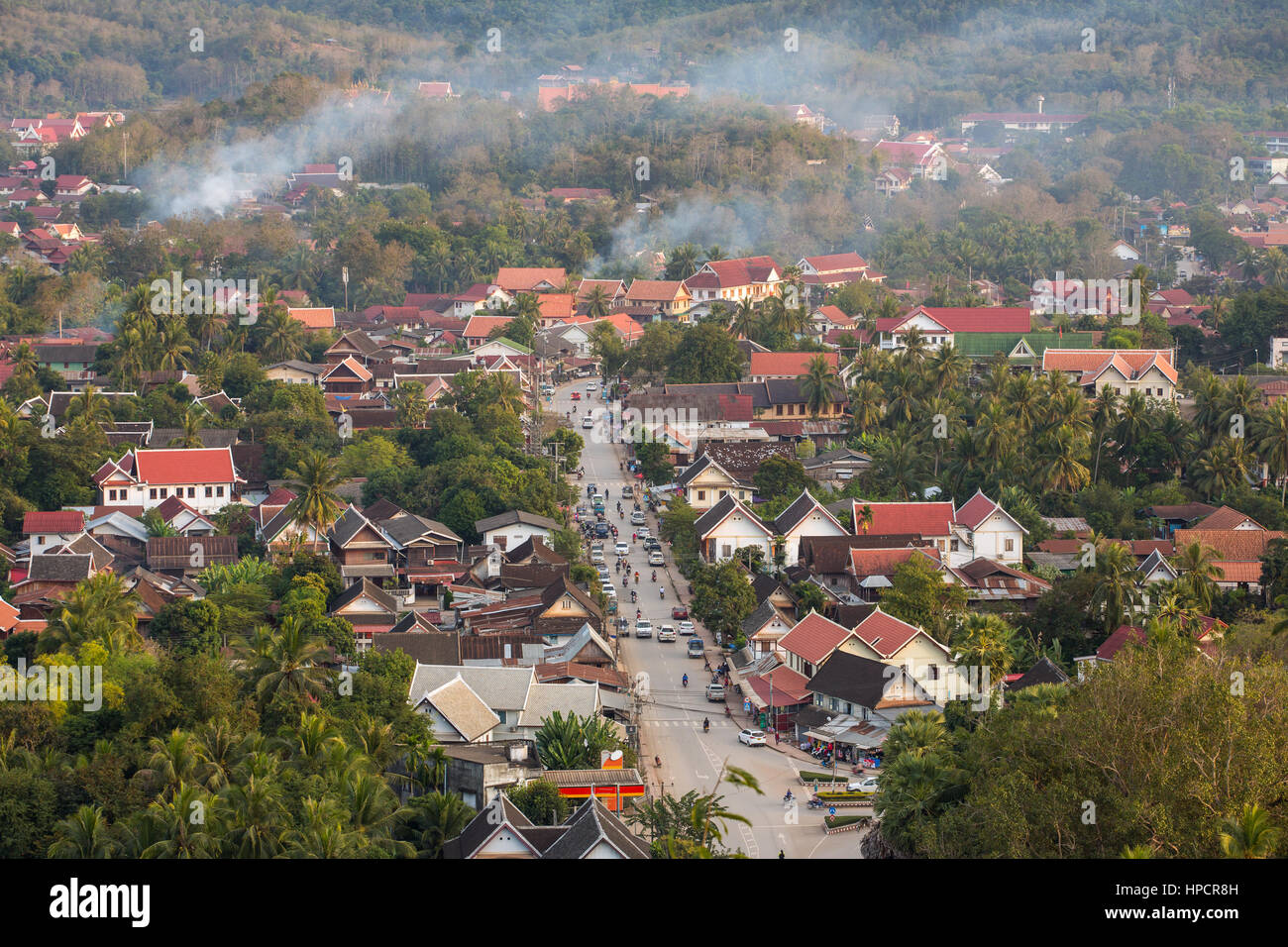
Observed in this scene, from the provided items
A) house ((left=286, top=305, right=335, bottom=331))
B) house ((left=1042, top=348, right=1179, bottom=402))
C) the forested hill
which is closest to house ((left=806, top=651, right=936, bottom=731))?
house ((left=1042, top=348, right=1179, bottom=402))

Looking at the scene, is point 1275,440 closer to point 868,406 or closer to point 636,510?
point 868,406

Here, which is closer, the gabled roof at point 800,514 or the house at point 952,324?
the gabled roof at point 800,514

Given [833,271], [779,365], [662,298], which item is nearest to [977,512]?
[779,365]

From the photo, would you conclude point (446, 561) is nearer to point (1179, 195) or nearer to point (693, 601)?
point (693, 601)

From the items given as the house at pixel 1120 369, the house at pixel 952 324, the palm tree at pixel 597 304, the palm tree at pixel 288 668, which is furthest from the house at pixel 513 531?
the palm tree at pixel 597 304

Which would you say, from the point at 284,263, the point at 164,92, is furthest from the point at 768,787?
the point at 164,92

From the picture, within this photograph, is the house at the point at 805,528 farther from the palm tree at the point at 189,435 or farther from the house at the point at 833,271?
the house at the point at 833,271
